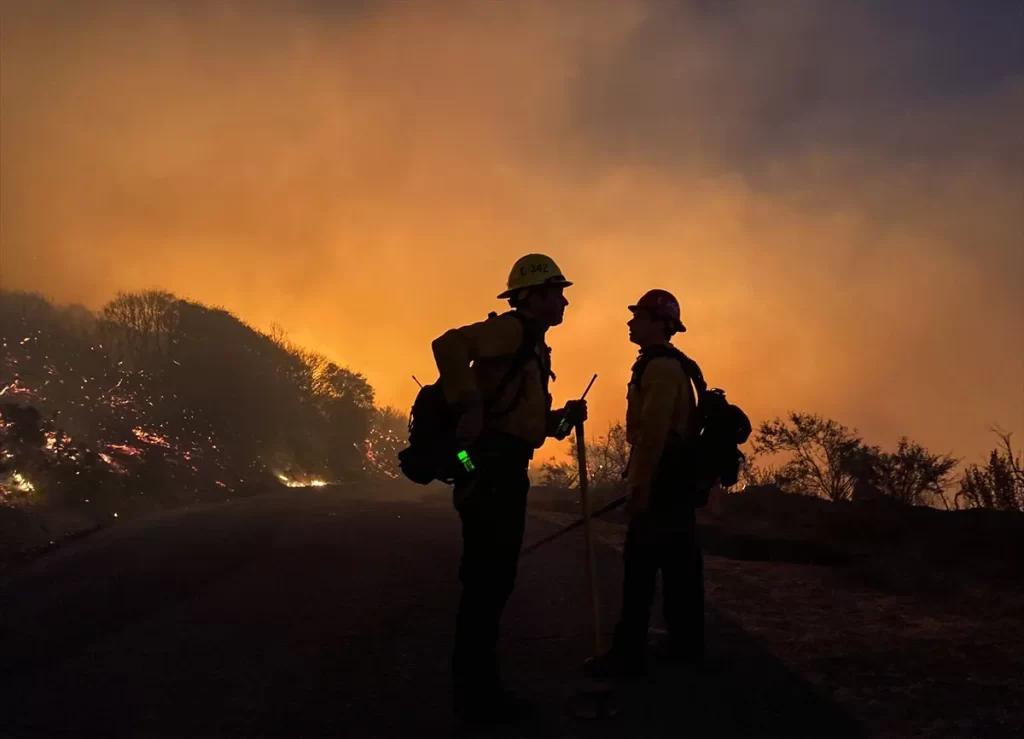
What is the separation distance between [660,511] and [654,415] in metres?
0.66

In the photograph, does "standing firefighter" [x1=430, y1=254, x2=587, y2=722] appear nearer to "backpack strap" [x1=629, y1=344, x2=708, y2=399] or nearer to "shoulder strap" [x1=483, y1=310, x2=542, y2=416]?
"shoulder strap" [x1=483, y1=310, x2=542, y2=416]

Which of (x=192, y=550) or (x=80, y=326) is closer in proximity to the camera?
(x=192, y=550)

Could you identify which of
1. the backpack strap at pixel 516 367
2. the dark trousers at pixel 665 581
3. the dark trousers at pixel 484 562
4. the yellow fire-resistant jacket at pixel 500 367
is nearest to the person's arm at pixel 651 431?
the dark trousers at pixel 665 581


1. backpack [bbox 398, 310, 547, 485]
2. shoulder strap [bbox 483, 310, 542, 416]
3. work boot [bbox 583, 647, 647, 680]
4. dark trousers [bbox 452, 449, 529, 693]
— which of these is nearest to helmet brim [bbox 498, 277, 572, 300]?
shoulder strap [bbox 483, 310, 542, 416]

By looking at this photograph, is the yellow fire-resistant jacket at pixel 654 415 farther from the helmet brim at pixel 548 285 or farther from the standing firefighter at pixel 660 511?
the helmet brim at pixel 548 285

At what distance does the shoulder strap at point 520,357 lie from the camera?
427cm

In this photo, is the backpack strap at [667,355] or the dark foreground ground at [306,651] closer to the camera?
the dark foreground ground at [306,651]

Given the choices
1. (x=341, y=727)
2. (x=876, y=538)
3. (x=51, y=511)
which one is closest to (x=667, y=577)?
(x=341, y=727)

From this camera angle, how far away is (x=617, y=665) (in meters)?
4.73

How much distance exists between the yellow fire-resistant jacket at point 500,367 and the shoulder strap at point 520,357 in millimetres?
20

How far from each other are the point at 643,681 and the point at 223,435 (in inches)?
1762

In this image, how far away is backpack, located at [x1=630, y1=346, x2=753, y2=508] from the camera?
5.07m

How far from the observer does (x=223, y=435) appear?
149 ft

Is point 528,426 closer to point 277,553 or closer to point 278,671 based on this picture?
point 278,671
